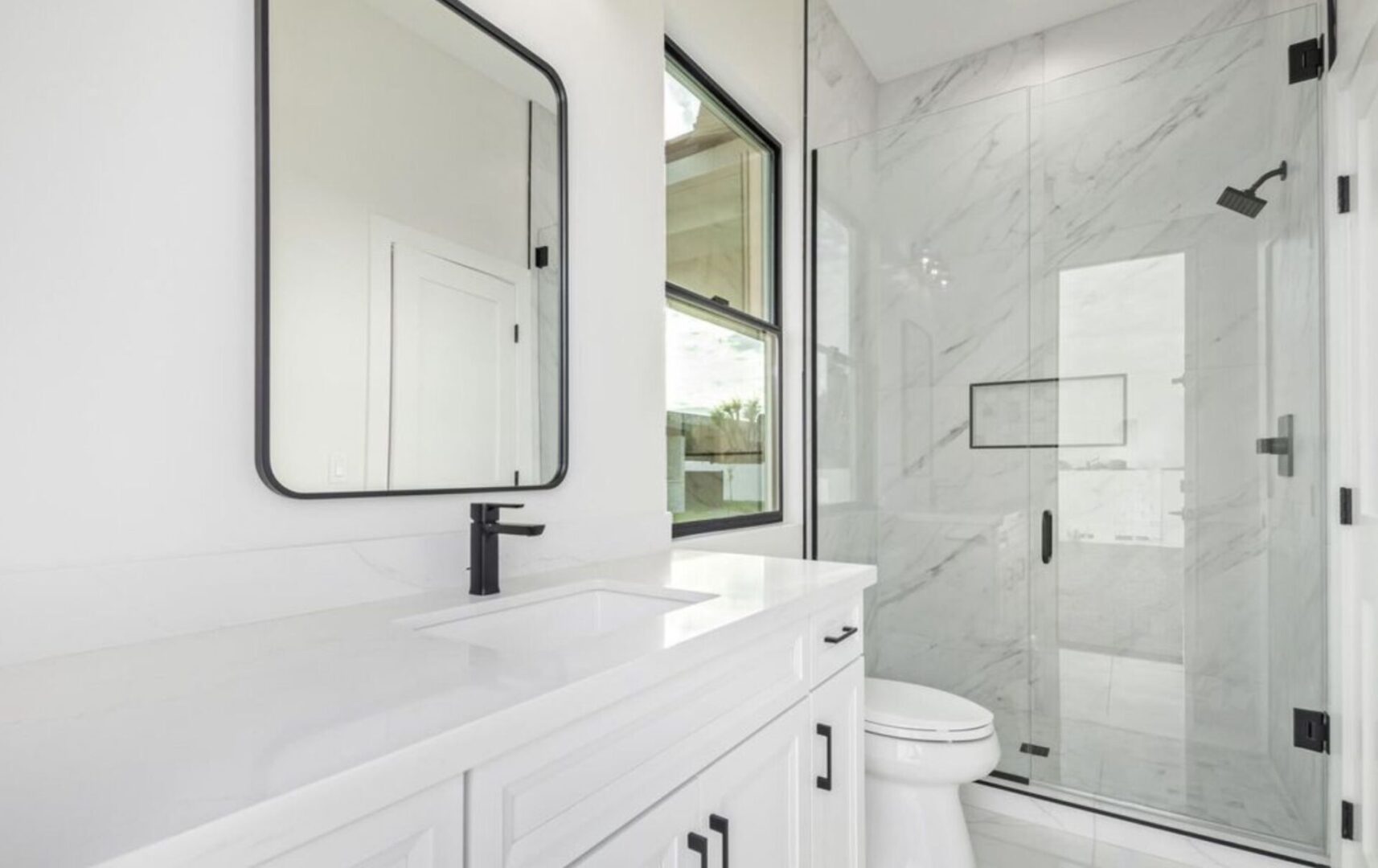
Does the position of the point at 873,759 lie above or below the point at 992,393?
below

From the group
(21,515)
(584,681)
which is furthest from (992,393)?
(21,515)

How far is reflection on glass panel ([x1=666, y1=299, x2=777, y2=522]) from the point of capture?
2.07 m

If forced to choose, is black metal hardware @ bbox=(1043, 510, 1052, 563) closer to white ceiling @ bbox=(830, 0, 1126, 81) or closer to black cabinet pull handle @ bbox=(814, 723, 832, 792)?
black cabinet pull handle @ bbox=(814, 723, 832, 792)

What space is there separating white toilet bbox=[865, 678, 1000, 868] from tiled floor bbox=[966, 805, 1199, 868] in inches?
13.9

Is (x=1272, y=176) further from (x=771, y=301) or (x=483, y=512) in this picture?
(x=483, y=512)

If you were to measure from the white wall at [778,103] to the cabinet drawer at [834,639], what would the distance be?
62 cm

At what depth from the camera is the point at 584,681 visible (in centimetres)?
70

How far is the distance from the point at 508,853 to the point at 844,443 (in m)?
2.19

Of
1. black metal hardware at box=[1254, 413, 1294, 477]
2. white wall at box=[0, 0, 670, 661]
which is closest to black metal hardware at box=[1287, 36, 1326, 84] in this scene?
black metal hardware at box=[1254, 413, 1294, 477]

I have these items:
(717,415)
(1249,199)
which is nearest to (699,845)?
(717,415)

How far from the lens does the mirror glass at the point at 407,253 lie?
1002 millimetres

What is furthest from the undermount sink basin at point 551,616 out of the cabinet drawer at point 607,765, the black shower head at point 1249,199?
the black shower head at point 1249,199

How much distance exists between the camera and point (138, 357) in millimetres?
843

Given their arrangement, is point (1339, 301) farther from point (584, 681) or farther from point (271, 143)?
point (271, 143)
